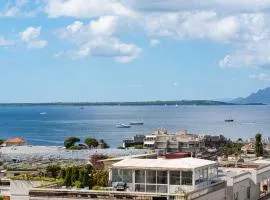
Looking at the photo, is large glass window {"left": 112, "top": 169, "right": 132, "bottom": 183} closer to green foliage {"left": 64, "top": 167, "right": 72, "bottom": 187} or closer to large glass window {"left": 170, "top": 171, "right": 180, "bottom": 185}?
large glass window {"left": 170, "top": 171, "right": 180, "bottom": 185}

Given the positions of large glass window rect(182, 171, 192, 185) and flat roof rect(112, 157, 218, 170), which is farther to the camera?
flat roof rect(112, 157, 218, 170)

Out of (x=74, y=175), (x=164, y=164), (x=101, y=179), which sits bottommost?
(x=101, y=179)

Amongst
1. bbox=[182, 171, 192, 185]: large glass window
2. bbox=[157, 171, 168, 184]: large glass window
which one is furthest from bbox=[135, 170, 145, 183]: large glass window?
bbox=[182, 171, 192, 185]: large glass window

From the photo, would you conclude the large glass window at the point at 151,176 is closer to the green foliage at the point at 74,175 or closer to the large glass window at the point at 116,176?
the large glass window at the point at 116,176

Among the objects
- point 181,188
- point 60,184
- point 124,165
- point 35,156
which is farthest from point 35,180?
point 35,156

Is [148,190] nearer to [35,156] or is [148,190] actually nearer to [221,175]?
[221,175]

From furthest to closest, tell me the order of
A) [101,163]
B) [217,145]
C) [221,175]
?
[217,145], [101,163], [221,175]

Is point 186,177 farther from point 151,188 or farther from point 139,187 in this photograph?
point 139,187

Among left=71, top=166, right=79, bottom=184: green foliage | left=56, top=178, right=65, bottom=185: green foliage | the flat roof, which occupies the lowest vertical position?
left=56, top=178, right=65, bottom=185: green foliage

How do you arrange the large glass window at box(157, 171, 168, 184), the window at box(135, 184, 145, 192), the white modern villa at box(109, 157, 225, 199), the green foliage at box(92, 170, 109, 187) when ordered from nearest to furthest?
the white modern villa at box(109, 157, 225, 199)
the large glass window at box(157, 171, 168, 184)
the window at box(135, 184, 145, 192)
the green foliage at box(92, 170, 109, 187)

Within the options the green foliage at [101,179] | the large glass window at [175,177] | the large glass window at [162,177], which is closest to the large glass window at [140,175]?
the large glass window at [162,177]

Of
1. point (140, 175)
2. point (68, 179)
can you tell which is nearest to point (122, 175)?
point (140, 175)
